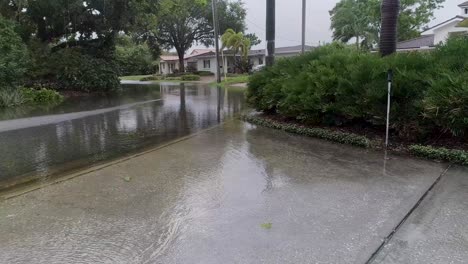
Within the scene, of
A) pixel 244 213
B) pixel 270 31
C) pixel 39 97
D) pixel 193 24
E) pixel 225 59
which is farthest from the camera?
pixel 225 59

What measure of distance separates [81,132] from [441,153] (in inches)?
297

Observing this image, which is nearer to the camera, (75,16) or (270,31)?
(270,31)

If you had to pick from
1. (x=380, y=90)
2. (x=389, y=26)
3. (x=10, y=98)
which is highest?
(x=389, y=26)

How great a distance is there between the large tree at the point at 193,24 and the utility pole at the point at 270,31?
30.4 m

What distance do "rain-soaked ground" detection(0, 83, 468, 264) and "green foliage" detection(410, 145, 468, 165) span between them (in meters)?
0.22

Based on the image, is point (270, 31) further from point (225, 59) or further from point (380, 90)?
point (225, 59)

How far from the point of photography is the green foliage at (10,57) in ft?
46.7

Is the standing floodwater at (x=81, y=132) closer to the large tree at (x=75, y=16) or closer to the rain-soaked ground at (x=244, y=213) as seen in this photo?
the rain-soaked ground at (x=244, y=213)

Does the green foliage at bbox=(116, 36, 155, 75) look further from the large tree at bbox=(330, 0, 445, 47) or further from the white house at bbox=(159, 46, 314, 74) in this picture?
the large tree at bbox=(330, 0, 445, 47)

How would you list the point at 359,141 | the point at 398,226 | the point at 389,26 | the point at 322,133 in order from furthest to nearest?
1. the point at 389,26
2. the point at 322,133
3. the point at 359,141
4. the point at 398,226

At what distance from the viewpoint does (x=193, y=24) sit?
4369 cm

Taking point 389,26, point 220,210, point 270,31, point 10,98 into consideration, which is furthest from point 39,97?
point 220,210

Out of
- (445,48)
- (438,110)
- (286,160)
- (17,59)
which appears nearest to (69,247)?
(286,160)

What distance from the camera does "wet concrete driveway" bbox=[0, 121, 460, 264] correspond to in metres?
3.09
